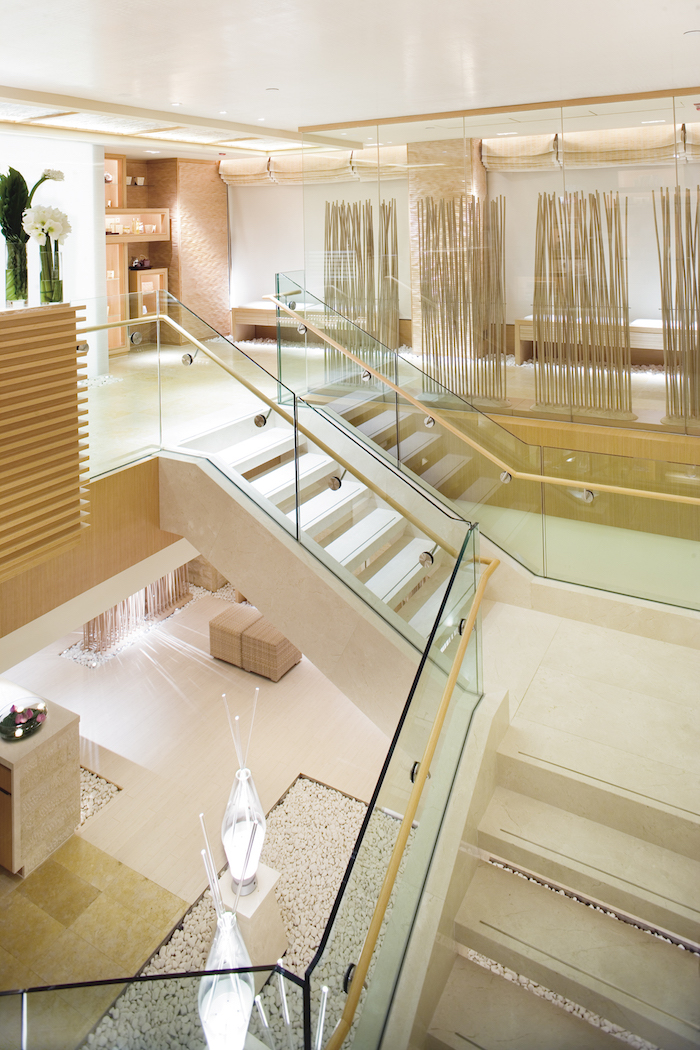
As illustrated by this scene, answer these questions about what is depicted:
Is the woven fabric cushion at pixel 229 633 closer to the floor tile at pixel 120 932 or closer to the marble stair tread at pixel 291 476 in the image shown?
the floor tile at pixel 120 932

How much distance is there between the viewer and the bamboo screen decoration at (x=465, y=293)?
711 cm

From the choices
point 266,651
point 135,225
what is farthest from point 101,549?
point 135,225

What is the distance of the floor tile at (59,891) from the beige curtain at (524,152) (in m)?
6.93

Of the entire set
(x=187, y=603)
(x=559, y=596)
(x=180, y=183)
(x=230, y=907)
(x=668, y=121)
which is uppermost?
(x=180, y=183)

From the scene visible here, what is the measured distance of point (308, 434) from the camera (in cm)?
476

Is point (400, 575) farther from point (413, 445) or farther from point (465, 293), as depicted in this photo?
point (465, 293)

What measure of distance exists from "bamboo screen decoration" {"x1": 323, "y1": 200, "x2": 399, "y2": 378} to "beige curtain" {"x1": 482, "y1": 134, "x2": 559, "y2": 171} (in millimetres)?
1196

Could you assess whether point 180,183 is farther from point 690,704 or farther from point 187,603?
point 690,704

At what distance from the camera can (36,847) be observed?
19.4 ft

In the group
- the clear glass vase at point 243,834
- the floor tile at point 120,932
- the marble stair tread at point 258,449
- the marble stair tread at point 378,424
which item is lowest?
the floor tile at point 120,932

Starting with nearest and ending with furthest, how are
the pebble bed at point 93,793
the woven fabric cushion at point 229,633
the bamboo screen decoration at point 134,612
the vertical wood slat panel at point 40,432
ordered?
the vertical wood slat panel at point 40,432 → the pebble bed at point 93,793 → the woven fabric cushion at point 229,633 → the bamboo screen decoration at point 134,612

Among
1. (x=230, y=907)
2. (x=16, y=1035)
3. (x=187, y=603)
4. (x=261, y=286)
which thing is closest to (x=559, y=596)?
(x=230, y=907)

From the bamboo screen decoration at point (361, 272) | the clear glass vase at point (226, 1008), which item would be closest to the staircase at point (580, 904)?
the clear glass vase at point (226, 1008)

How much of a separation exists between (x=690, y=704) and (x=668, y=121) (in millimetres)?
4593
